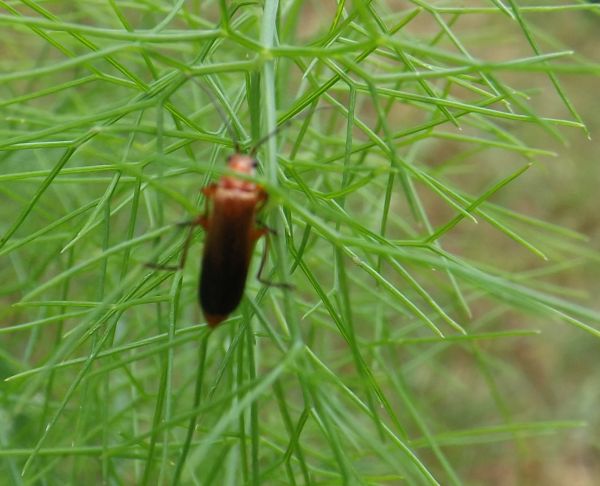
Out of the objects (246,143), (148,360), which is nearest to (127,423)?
(148,360)

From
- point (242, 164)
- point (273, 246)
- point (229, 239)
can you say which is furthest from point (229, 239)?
point (273, 246)

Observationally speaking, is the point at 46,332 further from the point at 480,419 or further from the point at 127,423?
the point at 480,419

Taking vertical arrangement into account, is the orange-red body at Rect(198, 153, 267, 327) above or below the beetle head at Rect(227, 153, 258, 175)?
below

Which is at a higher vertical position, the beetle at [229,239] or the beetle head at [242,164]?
the beetle head at [242,164]

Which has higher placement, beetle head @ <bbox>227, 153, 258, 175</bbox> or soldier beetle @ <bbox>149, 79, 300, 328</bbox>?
beetle head @ <bbox>227, 153, 258, 175</bbox>

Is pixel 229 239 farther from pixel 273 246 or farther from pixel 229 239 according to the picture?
pixel 273 246
